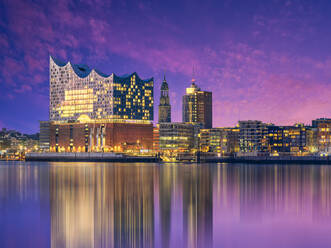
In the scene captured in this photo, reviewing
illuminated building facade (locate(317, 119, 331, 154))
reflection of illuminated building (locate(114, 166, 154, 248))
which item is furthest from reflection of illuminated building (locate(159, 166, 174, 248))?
illuminated building facade (locate(317, 119, 331, 154))

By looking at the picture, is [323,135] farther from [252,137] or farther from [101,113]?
[101,113]

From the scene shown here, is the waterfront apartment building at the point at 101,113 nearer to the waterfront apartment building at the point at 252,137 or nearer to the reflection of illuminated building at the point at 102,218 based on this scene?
the waterfront apartment building at the point at 252,137

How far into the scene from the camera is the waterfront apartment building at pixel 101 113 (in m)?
183

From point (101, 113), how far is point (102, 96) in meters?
7.03

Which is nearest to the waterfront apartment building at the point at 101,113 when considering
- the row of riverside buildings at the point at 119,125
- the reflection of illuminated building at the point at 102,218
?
the row of riverside buildings at the point at 119,125

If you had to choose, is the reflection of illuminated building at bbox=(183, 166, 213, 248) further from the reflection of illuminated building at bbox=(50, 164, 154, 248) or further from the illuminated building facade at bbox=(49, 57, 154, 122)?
the illuminated building facade at bbox=(49, 57, 154, 122)

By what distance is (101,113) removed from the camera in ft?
613

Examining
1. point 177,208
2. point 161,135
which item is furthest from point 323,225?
point 161,135

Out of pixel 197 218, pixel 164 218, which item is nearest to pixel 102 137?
pixel 197 218

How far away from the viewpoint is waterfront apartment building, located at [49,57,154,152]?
183m

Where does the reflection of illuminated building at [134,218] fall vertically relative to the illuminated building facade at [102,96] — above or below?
below

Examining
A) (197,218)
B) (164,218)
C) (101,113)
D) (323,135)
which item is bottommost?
(323,135)

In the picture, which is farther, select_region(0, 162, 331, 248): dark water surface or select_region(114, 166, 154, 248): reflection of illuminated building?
select_region(0, 162, 331, 248): dark water surface

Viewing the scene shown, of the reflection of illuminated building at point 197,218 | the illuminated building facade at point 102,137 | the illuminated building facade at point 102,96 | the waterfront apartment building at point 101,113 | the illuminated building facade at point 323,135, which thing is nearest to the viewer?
the reflection of illuminated building at point 197,218
